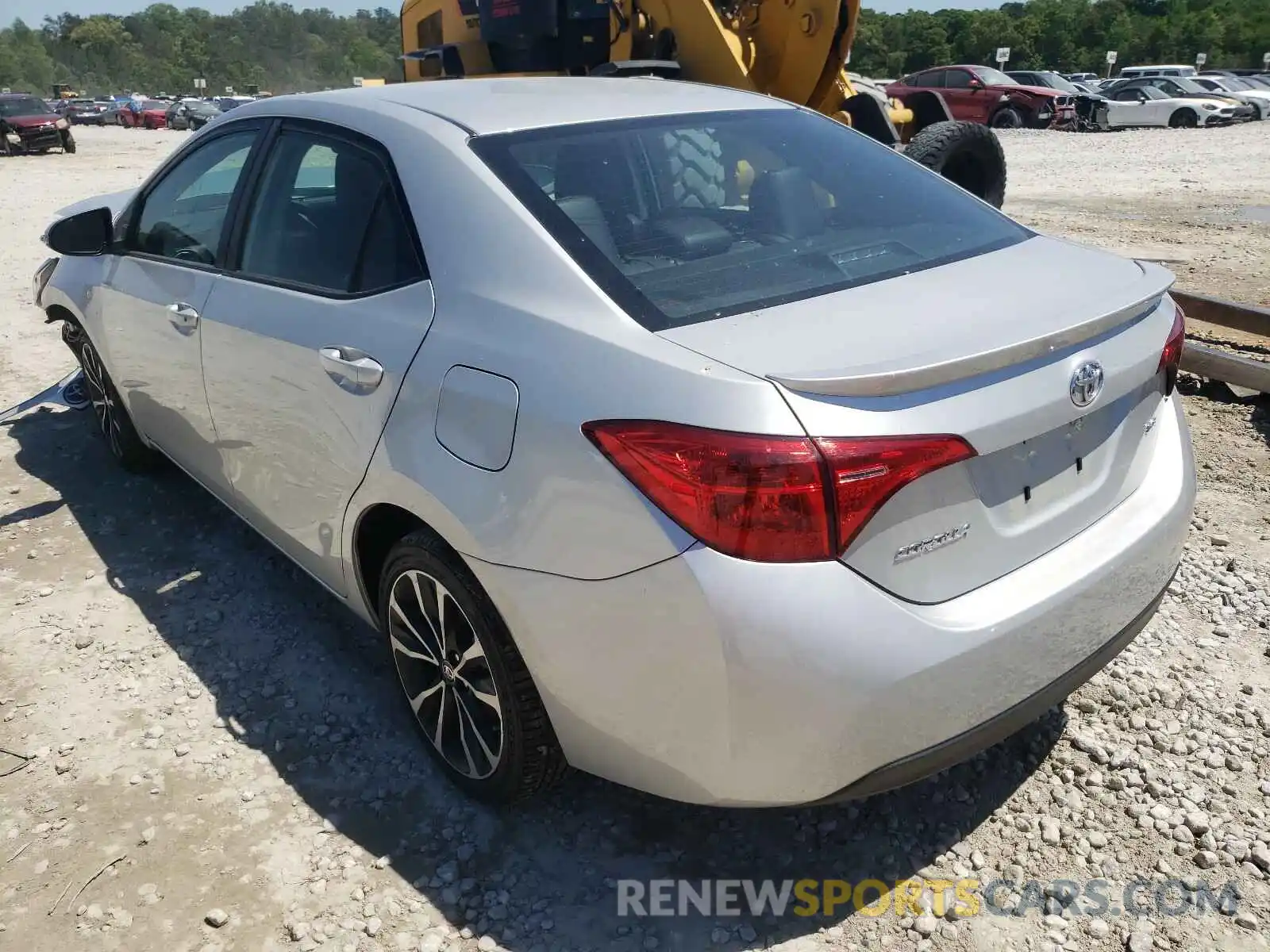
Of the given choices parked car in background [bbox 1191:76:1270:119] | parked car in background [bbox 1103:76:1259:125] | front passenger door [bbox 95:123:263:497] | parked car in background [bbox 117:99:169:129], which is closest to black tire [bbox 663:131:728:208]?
front passenger door [bbox 95:123:263:497]

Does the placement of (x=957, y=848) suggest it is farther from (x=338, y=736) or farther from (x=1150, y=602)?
(x=338, y=736)

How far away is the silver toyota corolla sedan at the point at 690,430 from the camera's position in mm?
1868

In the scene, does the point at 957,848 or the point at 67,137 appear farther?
the point at 67,137

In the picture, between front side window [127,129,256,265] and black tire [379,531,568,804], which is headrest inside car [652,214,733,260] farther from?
front side window [127,129,256,265]

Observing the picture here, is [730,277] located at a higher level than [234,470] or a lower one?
higher

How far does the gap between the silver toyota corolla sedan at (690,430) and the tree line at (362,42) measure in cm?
2342

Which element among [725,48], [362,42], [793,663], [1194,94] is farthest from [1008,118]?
[362,42]

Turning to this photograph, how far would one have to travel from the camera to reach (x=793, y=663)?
1.85m

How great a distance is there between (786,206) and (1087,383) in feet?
3.15

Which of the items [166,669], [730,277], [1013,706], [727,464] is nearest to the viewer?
[727,464]

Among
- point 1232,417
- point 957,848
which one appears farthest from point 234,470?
point 1232,417

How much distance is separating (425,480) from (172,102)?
58572 mm

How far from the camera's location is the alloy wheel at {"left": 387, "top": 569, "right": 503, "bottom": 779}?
8.22 ft

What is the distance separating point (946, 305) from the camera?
2.18 m
